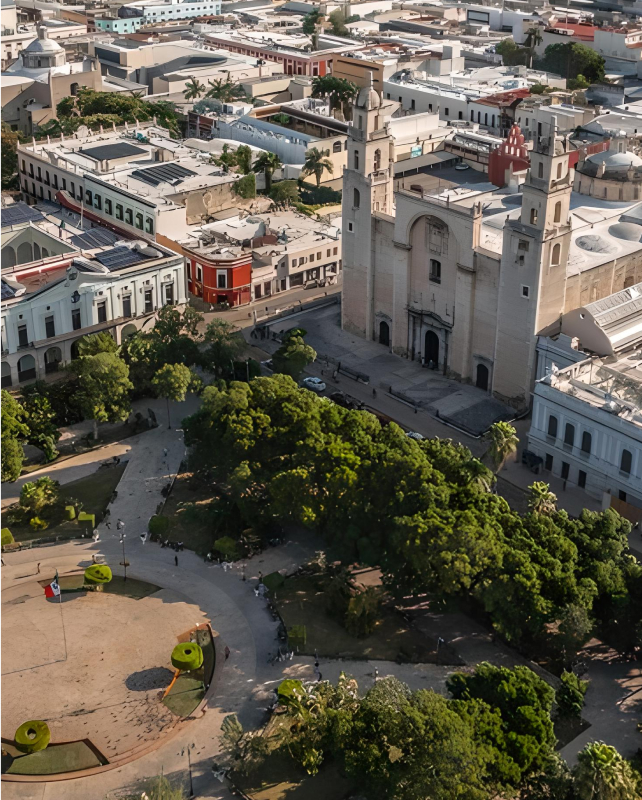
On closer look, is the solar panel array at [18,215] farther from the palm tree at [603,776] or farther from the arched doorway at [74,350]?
the palm tree at [603,776]

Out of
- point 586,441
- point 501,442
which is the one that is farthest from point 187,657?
point 586,441

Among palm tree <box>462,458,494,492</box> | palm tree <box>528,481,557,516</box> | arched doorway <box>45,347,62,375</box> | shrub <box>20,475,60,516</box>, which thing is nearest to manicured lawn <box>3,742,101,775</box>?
shrub <box>20,475,60,516</box>

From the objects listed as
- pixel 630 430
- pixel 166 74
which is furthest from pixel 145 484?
pixel 166 74

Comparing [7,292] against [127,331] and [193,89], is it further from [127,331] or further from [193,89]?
[193,89]

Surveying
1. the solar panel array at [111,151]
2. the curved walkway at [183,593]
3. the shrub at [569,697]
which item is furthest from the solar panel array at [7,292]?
the shrub at [569,697]

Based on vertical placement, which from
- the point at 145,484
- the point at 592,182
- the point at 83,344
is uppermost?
the point at 592,182

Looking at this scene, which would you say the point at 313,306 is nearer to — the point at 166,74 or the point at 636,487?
the point at 636,487
